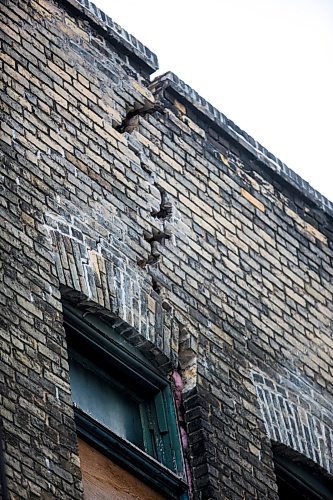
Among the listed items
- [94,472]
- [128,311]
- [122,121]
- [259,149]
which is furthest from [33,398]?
[259,149]

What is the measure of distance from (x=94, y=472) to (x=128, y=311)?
3.79ft

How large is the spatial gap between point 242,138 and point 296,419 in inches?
88.6

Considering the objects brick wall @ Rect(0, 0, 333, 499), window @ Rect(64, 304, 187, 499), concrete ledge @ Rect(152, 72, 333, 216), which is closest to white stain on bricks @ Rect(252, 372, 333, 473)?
brick wall @ Rect(0, 0, 333, 499)

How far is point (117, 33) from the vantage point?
9.62 meters

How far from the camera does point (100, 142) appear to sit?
891 cm

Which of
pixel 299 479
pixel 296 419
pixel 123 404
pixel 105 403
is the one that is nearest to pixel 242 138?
pixel 296 419

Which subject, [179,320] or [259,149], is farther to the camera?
[259,149]

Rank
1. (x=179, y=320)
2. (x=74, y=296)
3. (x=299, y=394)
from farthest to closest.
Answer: (x=299, y=394) → (x=179, y=320) → (x=74, y=296)

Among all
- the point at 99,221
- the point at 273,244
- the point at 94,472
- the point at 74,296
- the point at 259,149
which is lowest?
the point at 94,472

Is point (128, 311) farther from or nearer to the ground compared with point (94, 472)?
farther from the ground

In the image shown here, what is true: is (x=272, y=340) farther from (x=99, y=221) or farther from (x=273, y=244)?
(x=99, y=221)

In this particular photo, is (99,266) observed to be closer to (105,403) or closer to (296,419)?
(105,403)

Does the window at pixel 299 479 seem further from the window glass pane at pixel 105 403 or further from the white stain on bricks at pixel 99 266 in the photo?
the white stain on bricks at pixel 99 266

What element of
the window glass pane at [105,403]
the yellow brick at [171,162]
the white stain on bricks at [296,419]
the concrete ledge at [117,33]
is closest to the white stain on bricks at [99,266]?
the window glass pane at [105,403]
